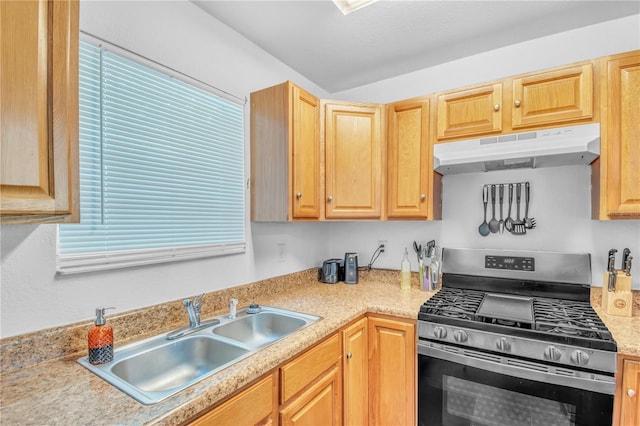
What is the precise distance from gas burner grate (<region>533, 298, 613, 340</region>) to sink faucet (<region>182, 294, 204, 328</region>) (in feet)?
5.16

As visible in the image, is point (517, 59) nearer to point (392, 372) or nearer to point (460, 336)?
point (460, 336)

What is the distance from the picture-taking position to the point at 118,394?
3.02ft

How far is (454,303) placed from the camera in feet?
5.91

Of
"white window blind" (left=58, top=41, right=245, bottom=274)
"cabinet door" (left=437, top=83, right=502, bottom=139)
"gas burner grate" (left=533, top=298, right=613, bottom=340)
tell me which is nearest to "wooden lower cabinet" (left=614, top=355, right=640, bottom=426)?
"gas burner grate" (left=533, top=298, right=613, bottom=340)

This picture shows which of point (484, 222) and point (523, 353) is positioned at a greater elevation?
point (484, 222)

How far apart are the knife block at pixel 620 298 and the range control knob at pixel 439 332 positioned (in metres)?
0.86

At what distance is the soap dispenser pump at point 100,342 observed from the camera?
1098 millimetres

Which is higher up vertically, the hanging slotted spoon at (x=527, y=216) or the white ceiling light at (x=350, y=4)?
the white ceiling light at (x=350, y=4)

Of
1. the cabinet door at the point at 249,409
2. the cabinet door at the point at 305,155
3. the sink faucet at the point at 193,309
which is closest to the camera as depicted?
the cabinet door at the point at 249,409

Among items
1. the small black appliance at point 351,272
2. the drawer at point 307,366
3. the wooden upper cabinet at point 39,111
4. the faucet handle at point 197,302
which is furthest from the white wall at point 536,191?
the wooden upper cabinet at point 39,111

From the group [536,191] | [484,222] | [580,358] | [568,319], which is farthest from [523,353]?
[536,191]

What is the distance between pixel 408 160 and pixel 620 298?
1.33m

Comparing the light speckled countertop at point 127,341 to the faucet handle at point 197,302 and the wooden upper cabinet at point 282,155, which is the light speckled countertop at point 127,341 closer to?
the faucet handle at point 197,302

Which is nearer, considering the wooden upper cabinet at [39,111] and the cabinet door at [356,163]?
the wooden upper cabinet at [39,111]
